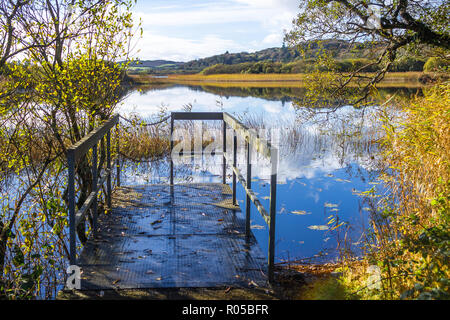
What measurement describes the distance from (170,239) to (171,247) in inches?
10.2

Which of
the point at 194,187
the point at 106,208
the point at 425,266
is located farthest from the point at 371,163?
the point at 425,266

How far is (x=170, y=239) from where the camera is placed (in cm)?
482

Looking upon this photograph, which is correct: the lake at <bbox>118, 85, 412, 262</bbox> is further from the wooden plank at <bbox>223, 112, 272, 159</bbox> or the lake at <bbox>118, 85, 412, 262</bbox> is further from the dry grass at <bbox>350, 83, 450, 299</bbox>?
the wooden plank at <bbox>223, 112, 272, 159</bbox>

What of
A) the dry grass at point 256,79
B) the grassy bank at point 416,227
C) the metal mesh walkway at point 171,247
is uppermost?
the dry grass at point 256,79

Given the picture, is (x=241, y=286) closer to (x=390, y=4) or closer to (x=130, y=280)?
(x=130, y=280)

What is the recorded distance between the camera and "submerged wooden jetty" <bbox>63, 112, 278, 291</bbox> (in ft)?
12.2

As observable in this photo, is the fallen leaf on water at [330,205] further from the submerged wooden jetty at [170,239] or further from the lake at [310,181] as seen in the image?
the submerged wooden jetty at [170,239]

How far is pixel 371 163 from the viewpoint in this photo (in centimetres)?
1258

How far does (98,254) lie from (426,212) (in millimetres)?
3486

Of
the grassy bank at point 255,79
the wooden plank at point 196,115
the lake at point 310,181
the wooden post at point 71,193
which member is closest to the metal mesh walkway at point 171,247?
the wooden post at point 71,193

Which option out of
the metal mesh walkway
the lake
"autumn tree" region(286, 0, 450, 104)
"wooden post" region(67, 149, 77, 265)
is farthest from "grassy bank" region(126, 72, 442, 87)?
"wooden post" region(67, 149, 77, 265)

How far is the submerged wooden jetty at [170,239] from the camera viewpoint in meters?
3.71

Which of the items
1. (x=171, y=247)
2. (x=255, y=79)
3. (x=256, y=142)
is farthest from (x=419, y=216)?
(x=255, y=79)

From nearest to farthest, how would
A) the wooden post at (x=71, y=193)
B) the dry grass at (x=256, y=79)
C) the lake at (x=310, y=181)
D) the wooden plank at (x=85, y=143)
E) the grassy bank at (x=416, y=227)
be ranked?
the grassy bank at (x=416, y=227)
the wooden post at (x=71, y=193)
the wooden plank at (x=85, y=143)
the lake at (x=310, y=181)
the dry grass at (x=256, y=79)
